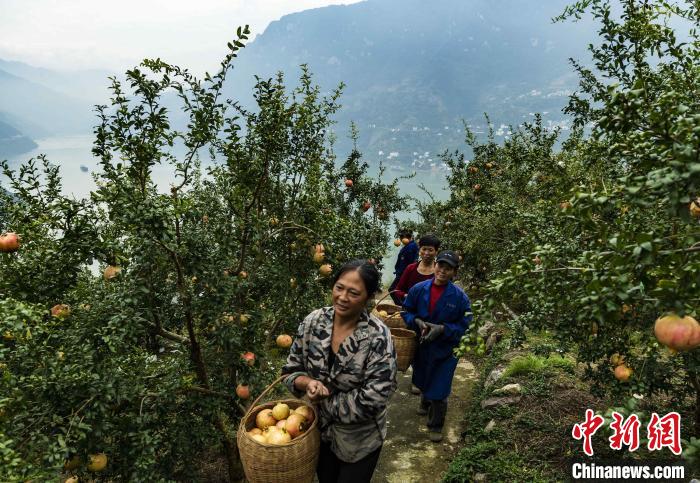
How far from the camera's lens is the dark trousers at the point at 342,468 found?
2.73 metres

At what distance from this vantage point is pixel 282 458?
2.50m

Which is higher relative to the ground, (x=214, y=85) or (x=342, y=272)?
(x=214, y=85)

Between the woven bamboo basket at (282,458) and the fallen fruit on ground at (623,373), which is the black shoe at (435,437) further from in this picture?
the woven bamboo basket at (282,458)

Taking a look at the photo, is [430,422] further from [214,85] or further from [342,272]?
[214,85]

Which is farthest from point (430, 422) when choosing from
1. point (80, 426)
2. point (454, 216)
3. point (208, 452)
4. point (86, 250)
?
point (454, 216)

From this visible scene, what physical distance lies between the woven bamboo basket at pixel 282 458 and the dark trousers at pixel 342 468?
5.9 inches

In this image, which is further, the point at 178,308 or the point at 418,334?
the point at 418,334

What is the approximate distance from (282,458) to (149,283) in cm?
196

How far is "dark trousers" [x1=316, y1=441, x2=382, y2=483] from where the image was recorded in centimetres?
273

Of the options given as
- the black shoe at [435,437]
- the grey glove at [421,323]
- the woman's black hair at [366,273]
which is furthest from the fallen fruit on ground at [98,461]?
the black shoe at [435,437]

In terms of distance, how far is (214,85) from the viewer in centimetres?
367

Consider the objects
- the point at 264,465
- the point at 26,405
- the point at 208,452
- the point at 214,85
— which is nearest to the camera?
the point at 264,465

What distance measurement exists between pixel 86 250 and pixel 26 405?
1.17m

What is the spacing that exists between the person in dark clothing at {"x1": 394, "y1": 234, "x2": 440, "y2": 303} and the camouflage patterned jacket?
3.36 m
